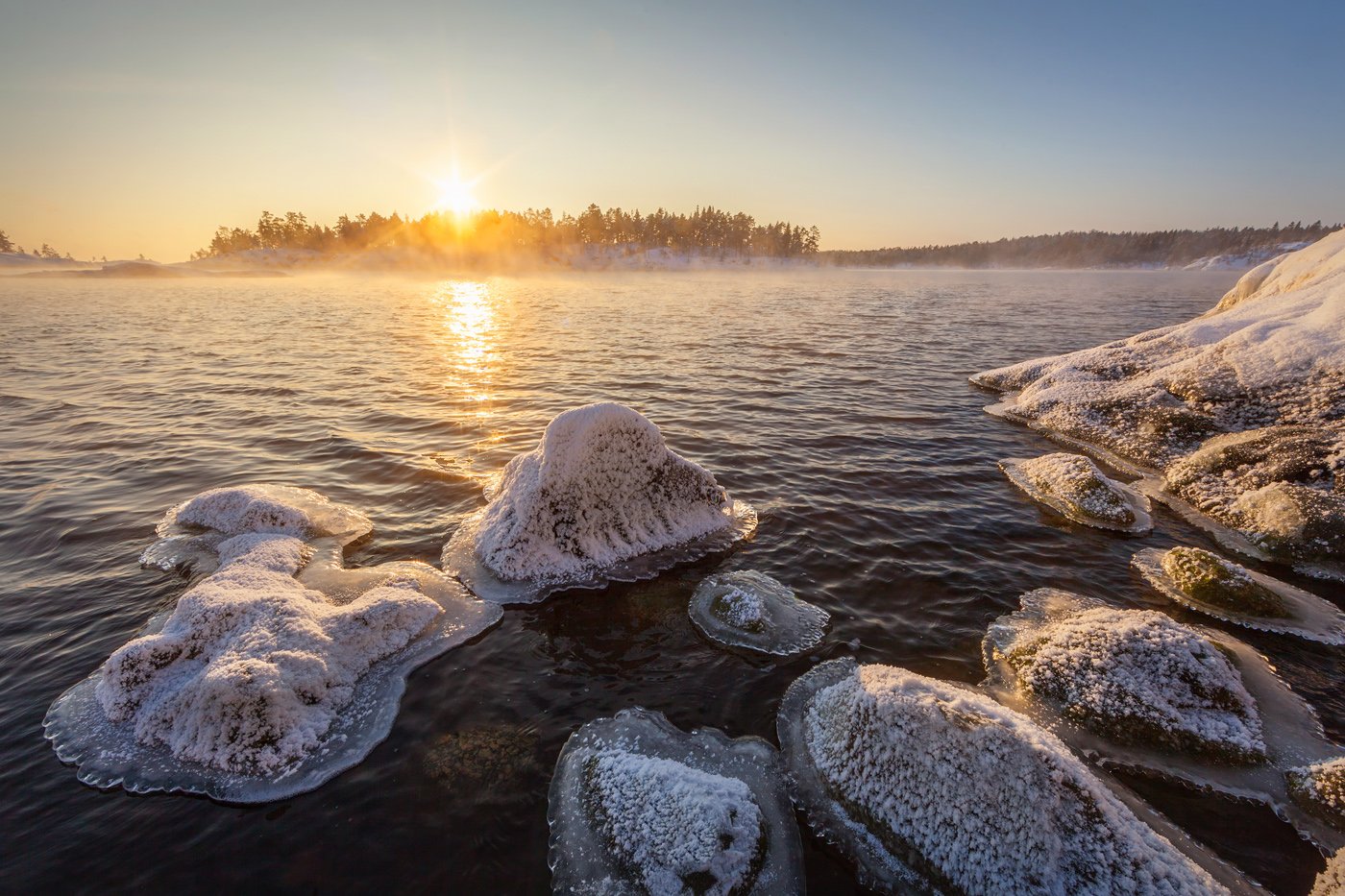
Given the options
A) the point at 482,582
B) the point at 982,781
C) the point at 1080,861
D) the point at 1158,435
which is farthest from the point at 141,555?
the point at 1158,435

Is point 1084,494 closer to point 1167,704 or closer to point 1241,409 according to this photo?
point 1167,704

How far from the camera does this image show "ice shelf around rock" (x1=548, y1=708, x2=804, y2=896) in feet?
14.1

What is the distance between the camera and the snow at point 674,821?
4281mm

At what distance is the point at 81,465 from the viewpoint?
40.7 feet

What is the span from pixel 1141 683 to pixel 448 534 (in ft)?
32.8

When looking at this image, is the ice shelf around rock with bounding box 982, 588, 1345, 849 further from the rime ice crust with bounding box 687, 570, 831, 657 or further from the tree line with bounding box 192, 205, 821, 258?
the tree line with bounding box 192, 205, 821, 258

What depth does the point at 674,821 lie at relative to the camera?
4.54 metres

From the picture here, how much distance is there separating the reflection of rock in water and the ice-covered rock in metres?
6.51

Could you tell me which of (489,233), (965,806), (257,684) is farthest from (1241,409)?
(489,233)

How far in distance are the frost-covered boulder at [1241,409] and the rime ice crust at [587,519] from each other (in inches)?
366

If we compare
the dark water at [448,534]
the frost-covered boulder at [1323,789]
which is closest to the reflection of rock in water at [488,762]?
the dark water at [448,534]

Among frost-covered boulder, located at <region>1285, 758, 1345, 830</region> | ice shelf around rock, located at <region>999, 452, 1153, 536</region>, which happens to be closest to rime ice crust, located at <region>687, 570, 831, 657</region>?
frost-covered boulder, located at <region>1285, 758, 1345, 830</region>

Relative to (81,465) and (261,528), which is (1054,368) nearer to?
(261,528)

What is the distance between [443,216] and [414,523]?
534 ft
